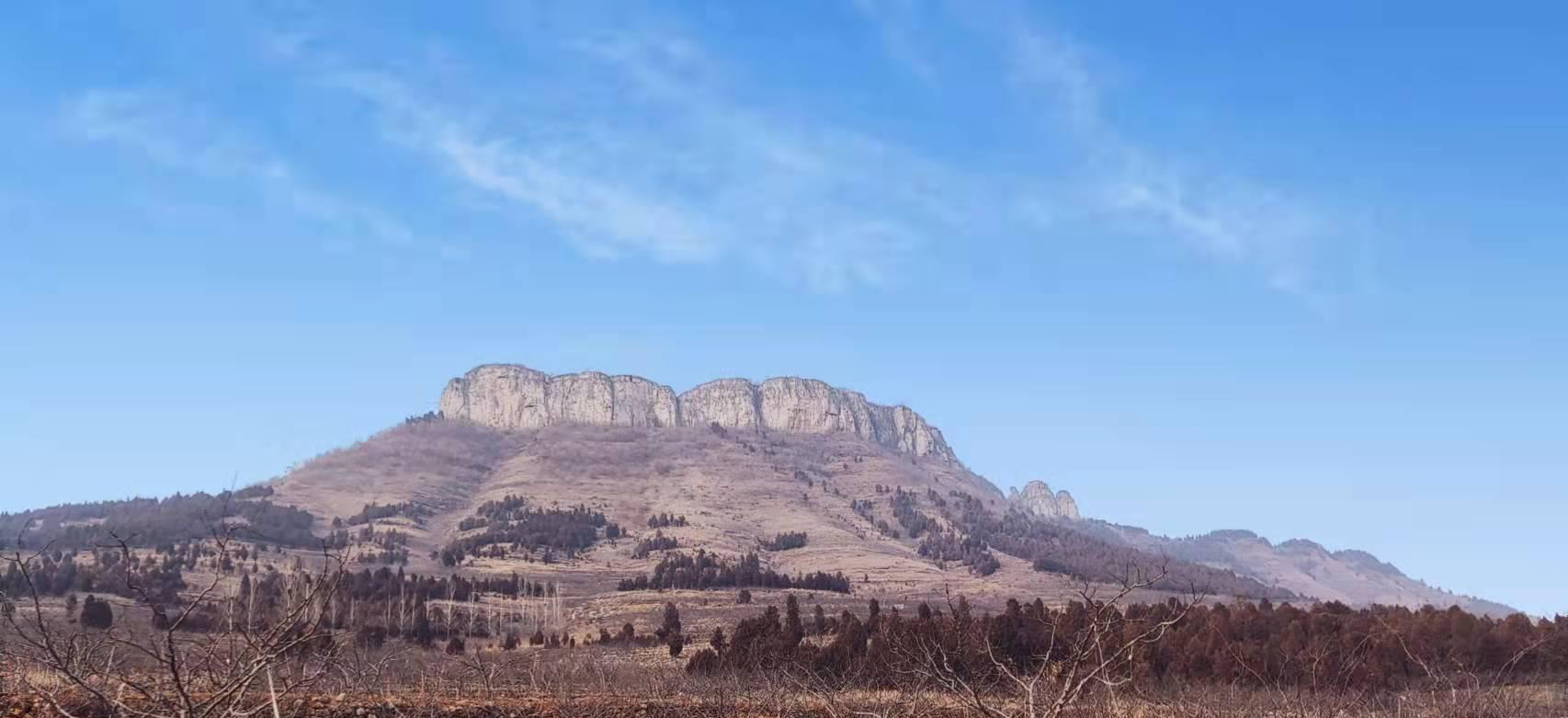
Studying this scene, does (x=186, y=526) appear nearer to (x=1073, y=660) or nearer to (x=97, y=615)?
(x=97, y=615)

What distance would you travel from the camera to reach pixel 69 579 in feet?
327

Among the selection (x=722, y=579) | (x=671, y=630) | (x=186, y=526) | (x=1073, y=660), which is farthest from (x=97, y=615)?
(x=186, y=526)

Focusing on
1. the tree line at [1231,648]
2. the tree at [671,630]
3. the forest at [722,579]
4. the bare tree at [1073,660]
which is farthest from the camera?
the forest at [722,579]

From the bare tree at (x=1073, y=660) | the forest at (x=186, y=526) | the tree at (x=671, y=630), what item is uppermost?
the forest at (x=186, y=526)

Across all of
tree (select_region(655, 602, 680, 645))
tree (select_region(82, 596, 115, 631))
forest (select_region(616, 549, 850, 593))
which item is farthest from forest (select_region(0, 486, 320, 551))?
tree (select_region(655, 602, 680, 645))

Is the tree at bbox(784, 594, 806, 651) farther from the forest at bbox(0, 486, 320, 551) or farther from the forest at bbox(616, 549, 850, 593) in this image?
the forest at bbox(0, 486, 320, 551)

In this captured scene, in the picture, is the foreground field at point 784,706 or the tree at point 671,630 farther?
the tree at point 671,630

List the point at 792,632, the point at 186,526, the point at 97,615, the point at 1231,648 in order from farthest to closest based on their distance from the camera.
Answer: the point at 186,526, the point at 97,615, the point at 792,632, the point at 1231,648

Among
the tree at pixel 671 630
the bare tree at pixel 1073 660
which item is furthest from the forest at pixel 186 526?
the bare tree at pixel 1073 660

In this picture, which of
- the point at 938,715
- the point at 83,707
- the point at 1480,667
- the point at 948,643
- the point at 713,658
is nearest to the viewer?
the point at 83,707

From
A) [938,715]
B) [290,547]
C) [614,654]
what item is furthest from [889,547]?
[938,715]

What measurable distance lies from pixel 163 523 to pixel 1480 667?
551 feet

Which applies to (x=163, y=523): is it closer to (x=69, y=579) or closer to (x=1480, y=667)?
(x=69, y=579)

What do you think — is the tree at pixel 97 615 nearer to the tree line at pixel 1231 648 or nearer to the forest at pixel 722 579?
the tree line at pixel 1231 648
